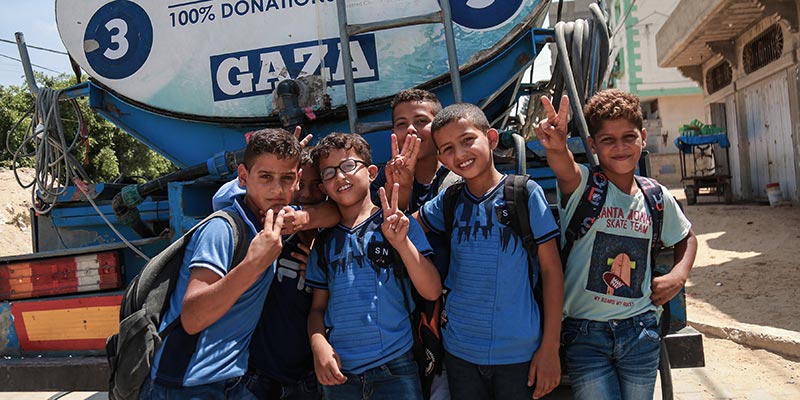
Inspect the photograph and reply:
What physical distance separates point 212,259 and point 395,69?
1.40 meters

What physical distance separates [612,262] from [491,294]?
39 cm

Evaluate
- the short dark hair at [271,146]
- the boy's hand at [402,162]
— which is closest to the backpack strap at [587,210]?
the boy's hand at [402,162]

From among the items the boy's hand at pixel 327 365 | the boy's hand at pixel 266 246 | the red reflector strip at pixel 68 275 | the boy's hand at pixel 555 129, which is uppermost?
the boy's hand at pixel 555 129

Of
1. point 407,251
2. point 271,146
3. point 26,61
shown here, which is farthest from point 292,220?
point 26,61

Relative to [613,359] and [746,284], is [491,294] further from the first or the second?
[746,284]

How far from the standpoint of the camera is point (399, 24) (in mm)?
2377

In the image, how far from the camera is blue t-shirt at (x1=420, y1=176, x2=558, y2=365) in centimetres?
162

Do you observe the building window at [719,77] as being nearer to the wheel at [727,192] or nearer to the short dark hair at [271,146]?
the wheel at [727,192]

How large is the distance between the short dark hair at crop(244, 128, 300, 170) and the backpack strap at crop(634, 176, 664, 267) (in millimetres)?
1075

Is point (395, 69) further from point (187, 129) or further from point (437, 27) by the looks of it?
point (187, 129)

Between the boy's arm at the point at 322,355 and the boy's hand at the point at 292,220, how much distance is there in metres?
0.27

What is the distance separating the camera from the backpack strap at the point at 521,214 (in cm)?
165

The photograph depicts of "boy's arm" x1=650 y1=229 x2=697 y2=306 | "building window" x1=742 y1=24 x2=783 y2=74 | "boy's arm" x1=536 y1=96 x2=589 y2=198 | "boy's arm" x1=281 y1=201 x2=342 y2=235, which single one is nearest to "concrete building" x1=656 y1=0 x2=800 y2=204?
"building window" x1=742 y1=24 x2=783 y2=74

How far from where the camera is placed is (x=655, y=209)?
178cm
